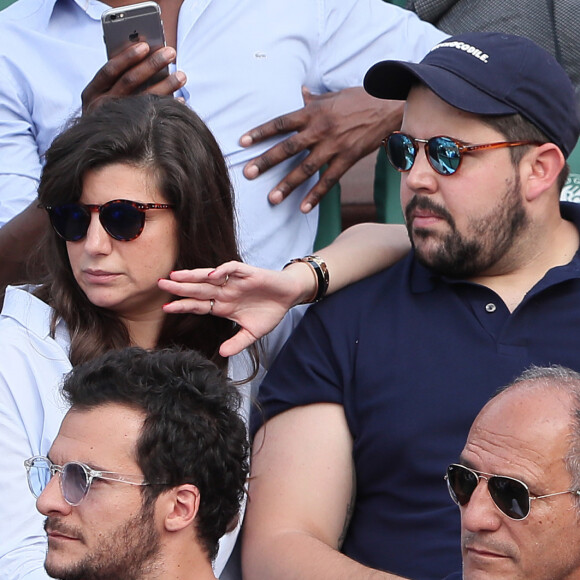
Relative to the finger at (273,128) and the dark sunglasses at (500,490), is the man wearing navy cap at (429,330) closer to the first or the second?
the finger at (273,128)

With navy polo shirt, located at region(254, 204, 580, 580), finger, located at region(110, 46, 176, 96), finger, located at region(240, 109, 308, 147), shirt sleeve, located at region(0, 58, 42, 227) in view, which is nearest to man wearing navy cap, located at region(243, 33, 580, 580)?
navy polo shirt, located at region(254, 204, 580, 580)

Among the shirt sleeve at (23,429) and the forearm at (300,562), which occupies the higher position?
the shirt sleeve at (23,429)

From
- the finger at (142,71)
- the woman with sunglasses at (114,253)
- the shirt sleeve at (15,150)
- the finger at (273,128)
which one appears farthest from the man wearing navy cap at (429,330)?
the shirt sleeve at (15,150)

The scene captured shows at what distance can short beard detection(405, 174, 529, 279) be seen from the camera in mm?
2799

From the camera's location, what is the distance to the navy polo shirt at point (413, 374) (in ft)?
8.55

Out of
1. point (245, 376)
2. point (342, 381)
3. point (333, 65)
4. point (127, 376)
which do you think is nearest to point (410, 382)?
point (342, 381)

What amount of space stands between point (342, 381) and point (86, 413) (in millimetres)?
823

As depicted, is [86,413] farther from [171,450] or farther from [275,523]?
[275,523]

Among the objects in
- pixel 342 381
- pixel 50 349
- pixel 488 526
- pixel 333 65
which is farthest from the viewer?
pixel 333 65

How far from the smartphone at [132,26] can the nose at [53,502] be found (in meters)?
1.26

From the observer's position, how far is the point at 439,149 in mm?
2773

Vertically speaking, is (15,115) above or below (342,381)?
above

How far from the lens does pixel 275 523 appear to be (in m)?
2.63

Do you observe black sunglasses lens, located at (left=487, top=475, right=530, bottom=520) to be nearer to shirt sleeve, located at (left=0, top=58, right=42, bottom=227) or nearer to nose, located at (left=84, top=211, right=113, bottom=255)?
nose, located at (left=84, top=211, right=113, bottom=255)
